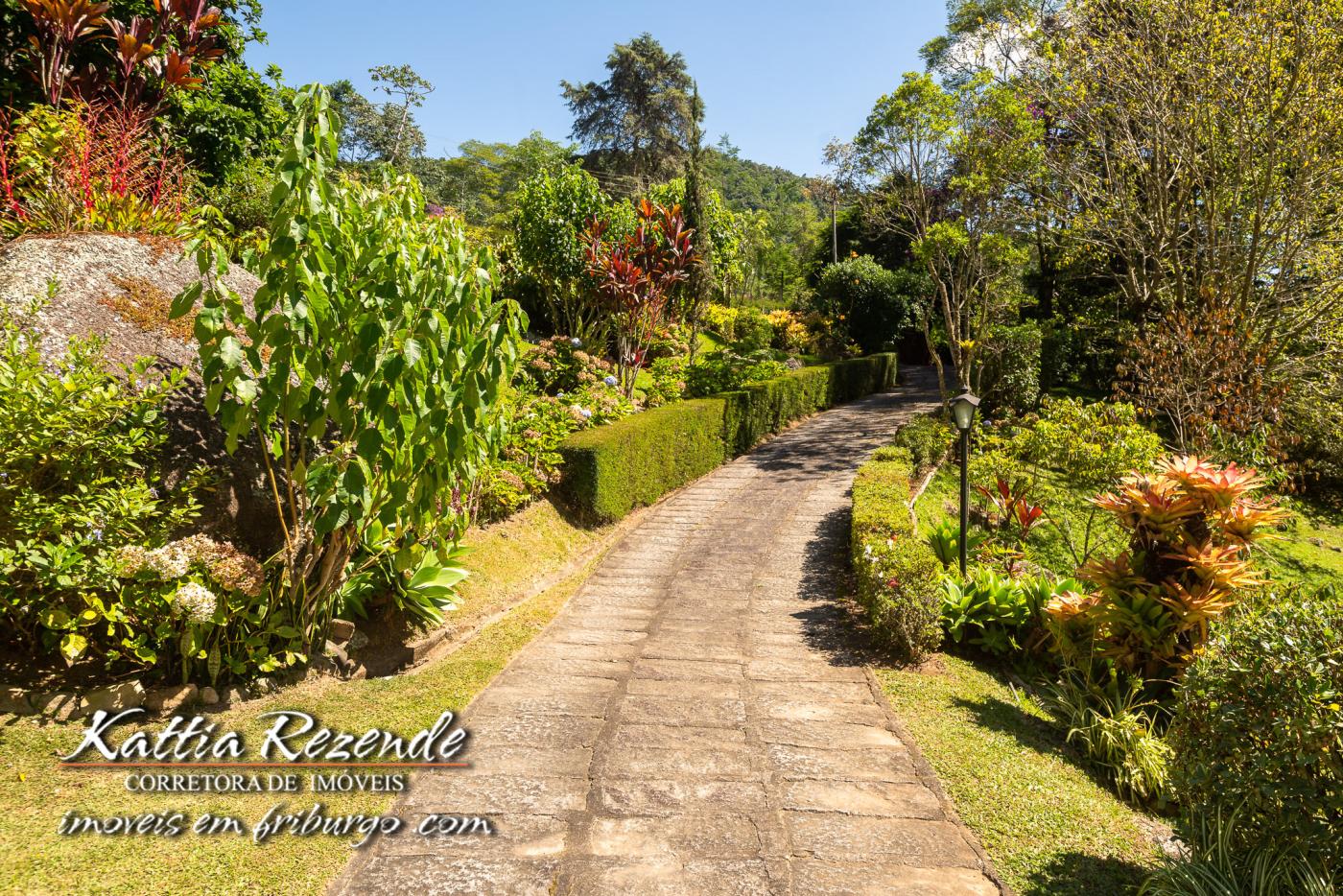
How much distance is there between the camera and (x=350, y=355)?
4188mm

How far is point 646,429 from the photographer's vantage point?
9.93 meters

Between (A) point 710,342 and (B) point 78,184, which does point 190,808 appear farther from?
(A) point 710,342

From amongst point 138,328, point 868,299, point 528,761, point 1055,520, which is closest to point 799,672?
point 528,761

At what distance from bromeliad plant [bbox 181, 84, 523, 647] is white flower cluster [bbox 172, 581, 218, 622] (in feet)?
1.90

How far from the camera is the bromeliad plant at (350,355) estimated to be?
400 centimetres

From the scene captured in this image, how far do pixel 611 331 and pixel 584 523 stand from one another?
7.67m

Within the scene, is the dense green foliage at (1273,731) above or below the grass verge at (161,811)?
above

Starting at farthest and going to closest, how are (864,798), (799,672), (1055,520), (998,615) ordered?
(1055,520)
(998,615)
(799,672)
(864,798)

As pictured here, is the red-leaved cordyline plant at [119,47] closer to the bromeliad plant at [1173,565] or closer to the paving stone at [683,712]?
the paving stone at [683,712]

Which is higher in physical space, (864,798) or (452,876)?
(452,876)

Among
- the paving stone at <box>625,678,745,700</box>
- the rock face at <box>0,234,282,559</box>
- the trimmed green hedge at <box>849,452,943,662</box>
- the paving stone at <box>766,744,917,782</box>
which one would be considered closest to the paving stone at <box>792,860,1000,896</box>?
the paving stone at <box>766,744,917,782</box>

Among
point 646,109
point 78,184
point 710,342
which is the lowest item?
point 710,342

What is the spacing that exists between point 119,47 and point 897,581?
31.2 feet

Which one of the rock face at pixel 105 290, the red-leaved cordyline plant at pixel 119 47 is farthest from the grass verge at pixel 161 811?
the red-leaved cordyline plant at pixel 119 47
